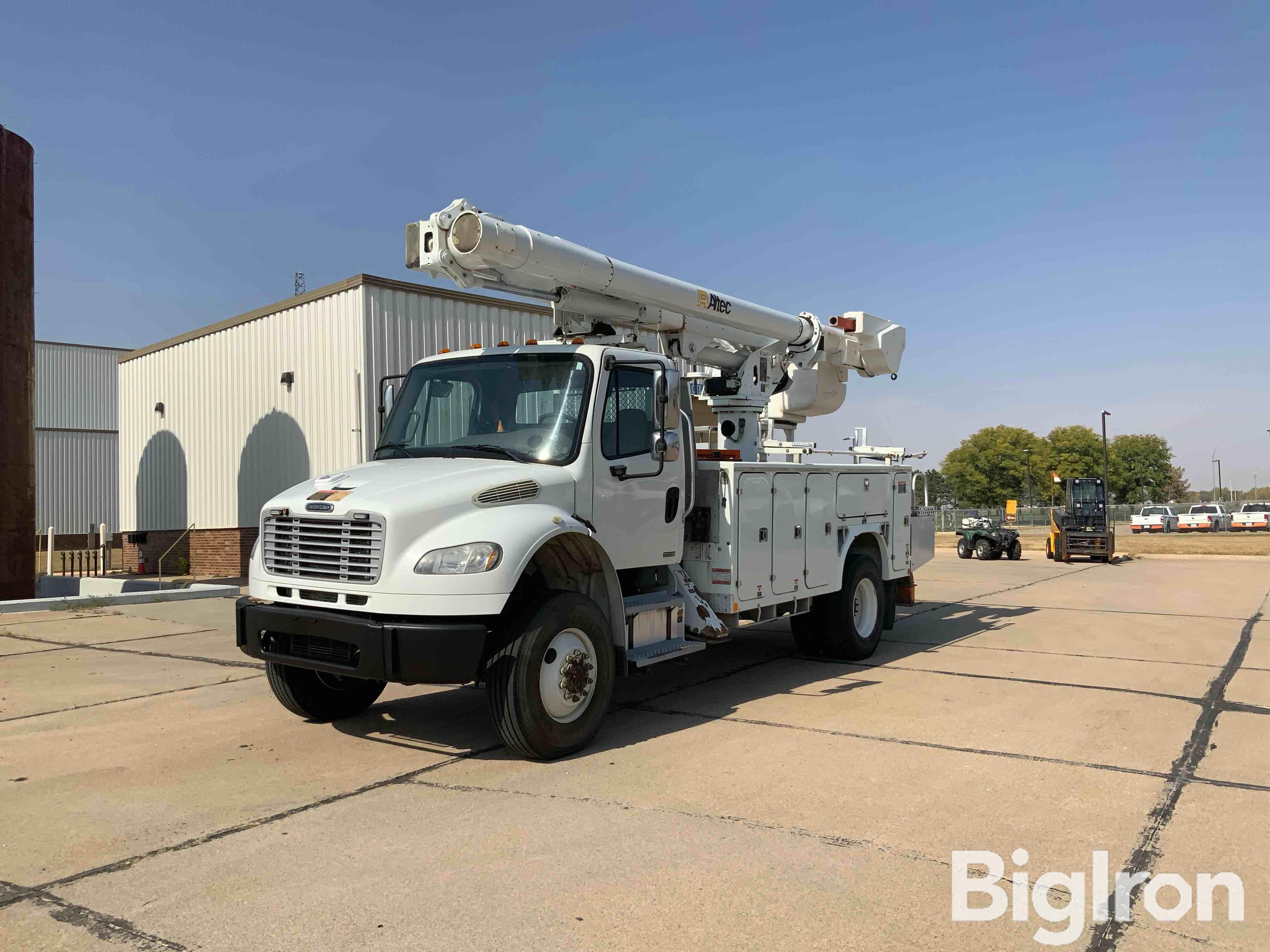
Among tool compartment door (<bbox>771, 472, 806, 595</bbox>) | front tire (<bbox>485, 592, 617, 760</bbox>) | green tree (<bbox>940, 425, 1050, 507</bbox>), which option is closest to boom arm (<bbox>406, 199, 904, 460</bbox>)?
tool compartment door (<bbox>771, 472, 806, 595</bbox>)

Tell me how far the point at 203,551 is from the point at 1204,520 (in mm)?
55433

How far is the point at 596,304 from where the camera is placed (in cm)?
816

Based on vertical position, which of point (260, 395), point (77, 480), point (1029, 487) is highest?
point (260, 395)

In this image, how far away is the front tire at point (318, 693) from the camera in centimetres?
→ 676

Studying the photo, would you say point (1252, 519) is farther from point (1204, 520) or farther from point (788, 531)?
point (788, 531)

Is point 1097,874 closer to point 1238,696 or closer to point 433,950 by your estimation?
point 433,950

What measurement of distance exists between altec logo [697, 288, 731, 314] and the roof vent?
3.51m

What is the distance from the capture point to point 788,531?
845 cm

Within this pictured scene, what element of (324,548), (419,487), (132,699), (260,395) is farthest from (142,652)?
(260,395)

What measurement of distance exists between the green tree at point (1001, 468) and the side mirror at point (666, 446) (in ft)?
316

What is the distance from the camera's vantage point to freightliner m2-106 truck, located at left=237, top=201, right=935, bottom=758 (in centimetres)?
557

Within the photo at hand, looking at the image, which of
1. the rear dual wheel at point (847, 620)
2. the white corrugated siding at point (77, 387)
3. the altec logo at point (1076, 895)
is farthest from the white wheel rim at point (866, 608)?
the white corrugated siding at point (77, 387)

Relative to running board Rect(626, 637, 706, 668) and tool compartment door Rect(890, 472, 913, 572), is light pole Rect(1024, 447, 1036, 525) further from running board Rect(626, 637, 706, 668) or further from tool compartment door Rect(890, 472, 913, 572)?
running board Rect(626, 637, 706, 668)

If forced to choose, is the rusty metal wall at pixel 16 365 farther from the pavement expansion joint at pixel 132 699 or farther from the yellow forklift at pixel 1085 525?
the yellow forklift at pixel 1085 525
